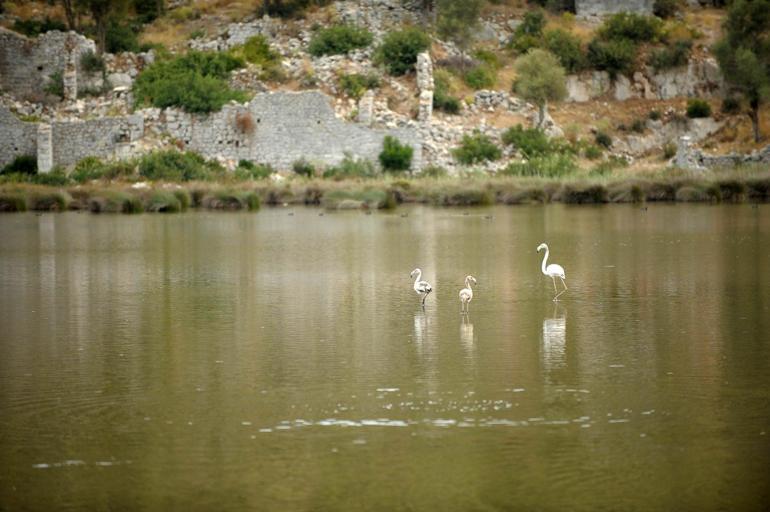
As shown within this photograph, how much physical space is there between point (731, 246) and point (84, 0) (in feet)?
120

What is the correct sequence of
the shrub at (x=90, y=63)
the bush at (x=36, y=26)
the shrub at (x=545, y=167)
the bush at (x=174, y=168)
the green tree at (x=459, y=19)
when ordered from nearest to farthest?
the shrub at (x=545, y=167) < the bush at (x=174, y=168) < the shrub at (x=90, y=63) < the green tree at (x=459, y=19) < the bush at (x=36, y=26)

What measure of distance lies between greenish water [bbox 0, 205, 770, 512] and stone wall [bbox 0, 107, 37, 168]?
2748 centimetres

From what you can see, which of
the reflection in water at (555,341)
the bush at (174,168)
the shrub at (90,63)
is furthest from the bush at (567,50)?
the reflection in water at (555,341)

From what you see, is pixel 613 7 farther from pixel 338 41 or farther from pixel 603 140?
pixel 338 41

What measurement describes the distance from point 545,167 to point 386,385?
3333 centimetres

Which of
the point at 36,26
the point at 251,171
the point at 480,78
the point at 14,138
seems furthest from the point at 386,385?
the point at 36,26

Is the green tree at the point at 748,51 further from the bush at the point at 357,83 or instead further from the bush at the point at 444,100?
the bush at the point at 357,83

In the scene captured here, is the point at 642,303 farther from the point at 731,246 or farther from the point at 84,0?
the point at 84,0

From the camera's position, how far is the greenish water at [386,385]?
9.49 metres

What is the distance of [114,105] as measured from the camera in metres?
52.2

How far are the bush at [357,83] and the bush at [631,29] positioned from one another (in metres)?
10.6

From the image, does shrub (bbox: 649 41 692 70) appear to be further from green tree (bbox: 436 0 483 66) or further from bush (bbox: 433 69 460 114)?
bush (bbox: 433 69 460 114)

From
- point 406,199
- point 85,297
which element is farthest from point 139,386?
point 406,199

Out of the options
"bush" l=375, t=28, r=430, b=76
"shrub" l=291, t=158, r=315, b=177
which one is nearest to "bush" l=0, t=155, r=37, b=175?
"shrub" l=291, t=158, r=315, b=177
